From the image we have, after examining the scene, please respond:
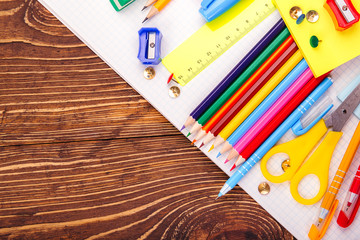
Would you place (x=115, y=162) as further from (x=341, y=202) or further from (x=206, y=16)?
(x=341, y=202)

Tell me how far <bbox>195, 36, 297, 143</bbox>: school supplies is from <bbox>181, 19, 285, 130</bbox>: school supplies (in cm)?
3

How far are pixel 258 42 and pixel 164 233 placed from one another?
0.50 metres

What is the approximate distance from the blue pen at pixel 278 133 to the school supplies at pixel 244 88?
0.11 meters

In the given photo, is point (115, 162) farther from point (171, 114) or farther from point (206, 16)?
point (206, 16)

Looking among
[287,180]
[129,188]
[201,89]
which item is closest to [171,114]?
Result: [201,89]

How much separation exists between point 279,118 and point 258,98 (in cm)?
7

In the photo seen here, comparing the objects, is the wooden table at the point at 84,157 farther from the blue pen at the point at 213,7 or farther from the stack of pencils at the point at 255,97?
the blue pen at the point at 213,7

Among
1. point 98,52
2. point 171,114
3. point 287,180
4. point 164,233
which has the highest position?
point 98,52

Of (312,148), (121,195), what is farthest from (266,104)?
(121,195)

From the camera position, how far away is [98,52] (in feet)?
2.62

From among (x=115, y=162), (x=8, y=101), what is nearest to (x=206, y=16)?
(x=115, y=162)

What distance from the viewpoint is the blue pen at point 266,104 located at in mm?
777

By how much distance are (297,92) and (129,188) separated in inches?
17.6

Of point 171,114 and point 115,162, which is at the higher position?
point 171,114
